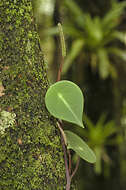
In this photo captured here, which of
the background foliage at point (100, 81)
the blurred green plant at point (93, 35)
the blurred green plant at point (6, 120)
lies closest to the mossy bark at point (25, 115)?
the blurred green plant at point (6, 120)

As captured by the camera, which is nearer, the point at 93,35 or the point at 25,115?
the point at 25,115

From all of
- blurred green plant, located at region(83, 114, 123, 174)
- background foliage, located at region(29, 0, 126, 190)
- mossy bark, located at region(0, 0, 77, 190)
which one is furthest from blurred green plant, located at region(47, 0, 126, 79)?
mossy bark, located at region(0, 0, 77, 190)

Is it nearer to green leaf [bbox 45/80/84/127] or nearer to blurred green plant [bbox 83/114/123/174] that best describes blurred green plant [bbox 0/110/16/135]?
green leaf [bbox 45/80/84/127]

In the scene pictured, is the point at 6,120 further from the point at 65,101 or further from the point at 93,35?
the point at 93,35

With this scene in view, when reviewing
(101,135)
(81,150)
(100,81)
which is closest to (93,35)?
(100,81)

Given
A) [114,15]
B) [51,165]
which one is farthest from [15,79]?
[114,15]

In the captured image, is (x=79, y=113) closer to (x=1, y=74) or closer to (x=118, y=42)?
(x=1, y=74)
